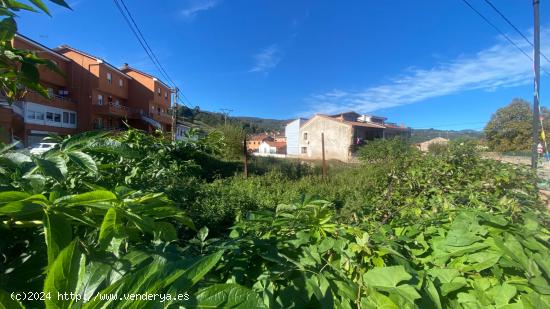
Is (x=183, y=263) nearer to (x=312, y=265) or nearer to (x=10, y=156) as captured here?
(x=312, y=265)

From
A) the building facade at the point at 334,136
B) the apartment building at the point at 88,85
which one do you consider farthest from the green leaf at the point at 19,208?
the building facade at the point at 334,136

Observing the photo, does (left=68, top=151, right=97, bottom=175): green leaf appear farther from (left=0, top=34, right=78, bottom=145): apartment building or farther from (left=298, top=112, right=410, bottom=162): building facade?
Result: (left=298, top=112, right=410, bottom=162): building facade

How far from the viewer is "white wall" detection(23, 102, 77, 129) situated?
25062 mm

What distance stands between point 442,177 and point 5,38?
12.7 feet

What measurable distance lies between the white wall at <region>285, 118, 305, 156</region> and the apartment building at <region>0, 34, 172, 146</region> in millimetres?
19876

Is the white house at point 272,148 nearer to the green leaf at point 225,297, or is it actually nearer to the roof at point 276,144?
the roof at point 276,144

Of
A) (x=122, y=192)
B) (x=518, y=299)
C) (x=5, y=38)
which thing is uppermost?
(x=5, y=38)

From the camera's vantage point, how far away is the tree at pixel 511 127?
3956 centimetres

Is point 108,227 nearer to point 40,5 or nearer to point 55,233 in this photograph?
point 55,233

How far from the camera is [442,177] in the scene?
139 inches

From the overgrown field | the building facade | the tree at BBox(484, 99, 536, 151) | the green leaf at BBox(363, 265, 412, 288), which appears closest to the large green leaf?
the overgrown field

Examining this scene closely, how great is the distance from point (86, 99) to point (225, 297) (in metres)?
37.1

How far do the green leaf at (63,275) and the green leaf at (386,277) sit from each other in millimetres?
659

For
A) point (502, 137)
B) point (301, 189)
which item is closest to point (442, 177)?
point (301, 189)
